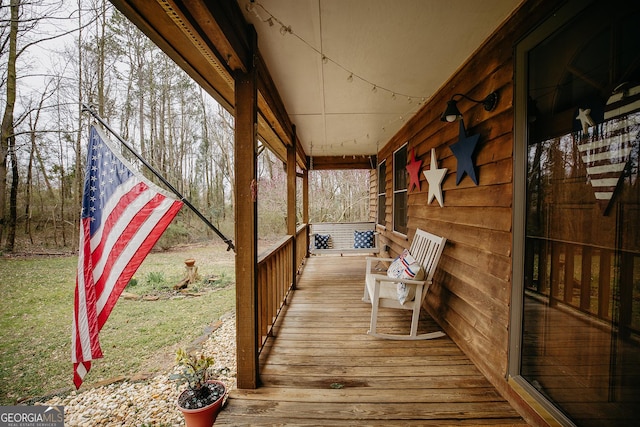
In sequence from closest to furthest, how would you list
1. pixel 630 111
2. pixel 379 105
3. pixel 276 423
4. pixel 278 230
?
pixel 630 111 < pixel 276 423 < pixel 379 105 < pixel 278 230

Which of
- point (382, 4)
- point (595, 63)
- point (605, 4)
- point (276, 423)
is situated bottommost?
point (276, 423)

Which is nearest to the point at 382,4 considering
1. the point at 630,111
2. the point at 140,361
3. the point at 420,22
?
the point at 420,22

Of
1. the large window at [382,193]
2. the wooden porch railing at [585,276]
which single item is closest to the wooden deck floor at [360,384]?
the wooden porch railing at [585,276]

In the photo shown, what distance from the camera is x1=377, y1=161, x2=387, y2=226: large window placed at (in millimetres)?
5664

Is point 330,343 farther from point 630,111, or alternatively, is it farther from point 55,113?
point 55,113

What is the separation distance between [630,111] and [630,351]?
0.95 metres

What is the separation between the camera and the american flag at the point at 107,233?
4.38 ft

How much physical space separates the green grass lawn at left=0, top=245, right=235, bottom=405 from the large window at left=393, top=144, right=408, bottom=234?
144 inches

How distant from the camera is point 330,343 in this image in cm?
232

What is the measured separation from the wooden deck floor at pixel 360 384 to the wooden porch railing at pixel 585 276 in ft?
→ 2.74

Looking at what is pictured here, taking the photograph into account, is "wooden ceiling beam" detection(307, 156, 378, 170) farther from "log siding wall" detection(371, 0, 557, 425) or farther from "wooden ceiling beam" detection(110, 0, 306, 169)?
"wooden ceiling beam" detection(110, 0, 306, 169)

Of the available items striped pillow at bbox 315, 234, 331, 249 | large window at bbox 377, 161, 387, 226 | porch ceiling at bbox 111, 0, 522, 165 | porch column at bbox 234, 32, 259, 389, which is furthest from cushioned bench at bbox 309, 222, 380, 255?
porch column at bbox 234, 32, 259, 389

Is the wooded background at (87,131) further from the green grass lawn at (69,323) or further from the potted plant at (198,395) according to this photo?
the potted plant at (198,395)

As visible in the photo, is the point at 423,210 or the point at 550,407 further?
the point at 423,210
